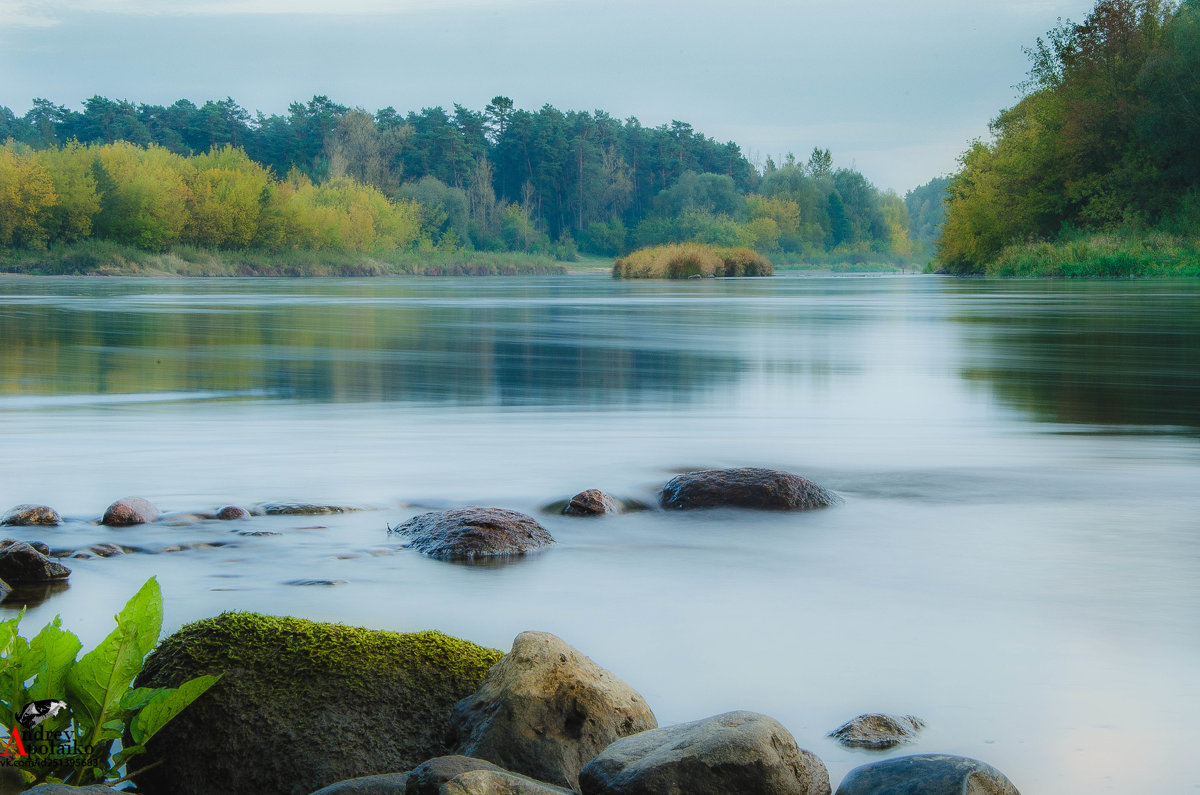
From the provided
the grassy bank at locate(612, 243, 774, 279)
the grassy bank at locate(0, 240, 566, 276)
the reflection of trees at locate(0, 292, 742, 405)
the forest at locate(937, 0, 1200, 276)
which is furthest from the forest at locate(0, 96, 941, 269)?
the reflection of trees at locate(0, 292, 742, 405)

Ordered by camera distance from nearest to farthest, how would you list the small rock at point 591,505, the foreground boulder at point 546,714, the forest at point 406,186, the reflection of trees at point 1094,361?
the foreground boulder at point 546,714, the small rock at point 591,505, the reflection of trees at point 1094,361, the forest at point 406,186

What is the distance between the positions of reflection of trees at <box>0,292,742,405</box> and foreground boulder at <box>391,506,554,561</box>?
19.1ft

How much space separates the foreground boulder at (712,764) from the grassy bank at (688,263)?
67.4 m

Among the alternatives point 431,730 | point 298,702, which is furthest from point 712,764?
point 298,702

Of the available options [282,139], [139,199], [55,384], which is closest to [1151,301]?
[55,384]

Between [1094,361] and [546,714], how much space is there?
1435cm

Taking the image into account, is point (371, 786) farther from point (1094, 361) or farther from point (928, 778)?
point (1094, 361)

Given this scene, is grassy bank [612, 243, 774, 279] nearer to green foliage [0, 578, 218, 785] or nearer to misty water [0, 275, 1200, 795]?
misty water [0, 275, 1200, 795]

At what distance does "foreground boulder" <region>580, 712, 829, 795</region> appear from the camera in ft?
9.20

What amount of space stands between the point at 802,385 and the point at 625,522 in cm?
758

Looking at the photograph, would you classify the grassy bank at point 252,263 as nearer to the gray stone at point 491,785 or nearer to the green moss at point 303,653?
the green moss at point 303,653

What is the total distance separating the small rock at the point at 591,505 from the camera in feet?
21.8

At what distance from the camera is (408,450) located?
867 centimetres

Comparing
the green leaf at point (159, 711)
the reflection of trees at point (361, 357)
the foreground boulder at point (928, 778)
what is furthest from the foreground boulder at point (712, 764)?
the reflection of trees at point (361, 357)
